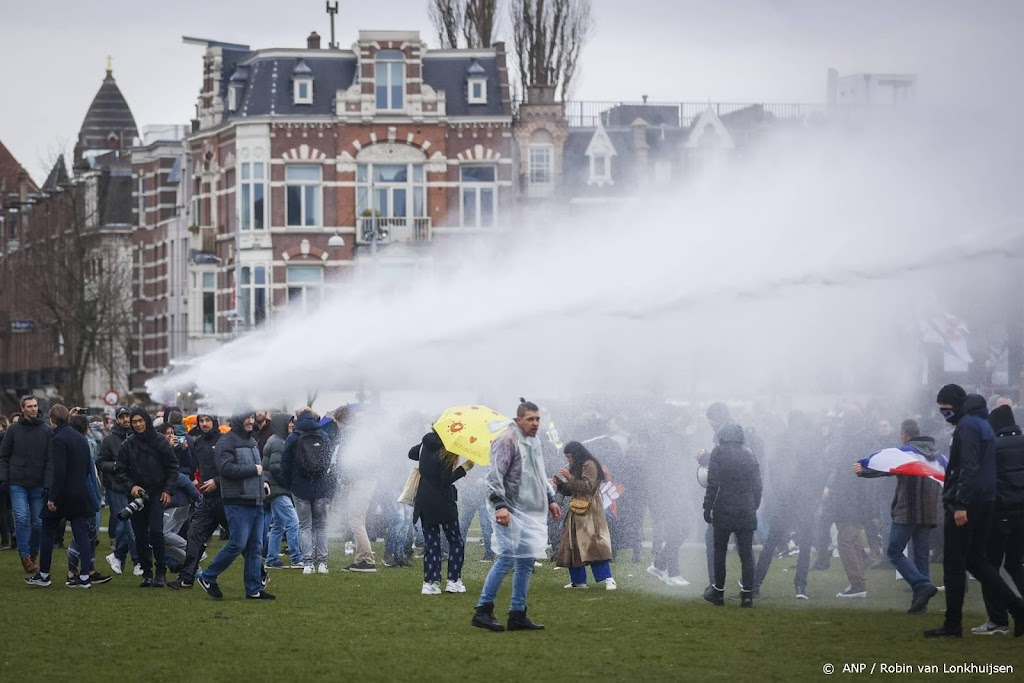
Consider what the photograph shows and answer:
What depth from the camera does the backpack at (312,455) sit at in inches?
845

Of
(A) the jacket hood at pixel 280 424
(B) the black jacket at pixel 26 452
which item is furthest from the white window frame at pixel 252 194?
(B) the black jacket at pixel 26 452

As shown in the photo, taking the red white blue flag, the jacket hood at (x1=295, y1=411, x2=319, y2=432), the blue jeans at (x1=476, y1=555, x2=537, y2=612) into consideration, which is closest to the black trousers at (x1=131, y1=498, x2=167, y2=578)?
the jacket hood at (x1=295, y1=411, x2=319, y2=432)

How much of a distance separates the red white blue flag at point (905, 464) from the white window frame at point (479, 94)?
44.0m

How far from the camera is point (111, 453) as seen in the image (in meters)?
21.7

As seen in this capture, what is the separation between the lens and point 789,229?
26.1m

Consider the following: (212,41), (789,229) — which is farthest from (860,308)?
(212,41)

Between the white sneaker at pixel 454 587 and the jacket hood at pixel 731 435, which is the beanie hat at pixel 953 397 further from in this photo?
the white sneaker at pixel 454 587

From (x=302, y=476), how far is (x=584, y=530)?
4.16 meters

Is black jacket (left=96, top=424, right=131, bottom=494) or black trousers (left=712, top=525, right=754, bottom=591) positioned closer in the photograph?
black trousers (left=712, top=525, right=754, bottom=591)

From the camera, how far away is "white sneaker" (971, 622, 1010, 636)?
15.1 m

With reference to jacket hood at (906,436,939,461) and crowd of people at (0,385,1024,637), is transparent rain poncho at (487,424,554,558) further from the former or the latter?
jacket hood at (906,436,939,461)

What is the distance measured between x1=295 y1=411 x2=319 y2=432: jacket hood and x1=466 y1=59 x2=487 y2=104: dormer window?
4001 centimetres

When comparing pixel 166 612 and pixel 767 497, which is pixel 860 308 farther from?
pixel 166 612

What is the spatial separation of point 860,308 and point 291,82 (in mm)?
28147
